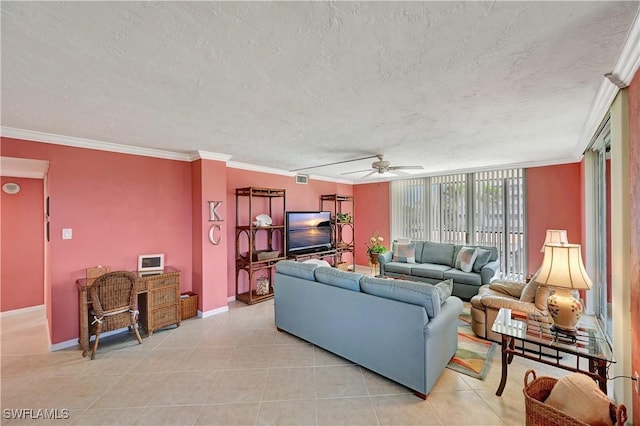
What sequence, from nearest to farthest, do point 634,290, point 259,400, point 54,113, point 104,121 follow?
point 634,290 → point 259,400 → point 54,113 → point 104,121

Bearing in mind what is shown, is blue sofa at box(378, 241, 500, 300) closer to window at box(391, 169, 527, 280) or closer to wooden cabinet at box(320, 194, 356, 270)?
window at box(391, 169, 527, 280)

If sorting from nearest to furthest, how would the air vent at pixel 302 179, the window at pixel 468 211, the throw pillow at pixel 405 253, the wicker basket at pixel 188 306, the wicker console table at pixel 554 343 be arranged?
the wicker console table at pixel 554 343
the wicker basket at pixel 188 306
the window at pixel 468 211
the throw pillow at pixel 405 253
the air vent at pixel 302 179

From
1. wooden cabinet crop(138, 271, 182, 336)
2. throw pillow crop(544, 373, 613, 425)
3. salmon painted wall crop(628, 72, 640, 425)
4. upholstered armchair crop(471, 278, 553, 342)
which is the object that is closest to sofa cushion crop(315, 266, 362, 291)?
throw pillow crop(544, 373, 613, 425)

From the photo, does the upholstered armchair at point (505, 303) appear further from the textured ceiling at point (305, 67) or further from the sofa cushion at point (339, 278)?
the textured ceiling at point (305, 67)

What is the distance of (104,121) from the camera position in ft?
8.50

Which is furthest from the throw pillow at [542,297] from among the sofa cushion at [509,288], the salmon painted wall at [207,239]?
the salmon painted wall at [207,239]

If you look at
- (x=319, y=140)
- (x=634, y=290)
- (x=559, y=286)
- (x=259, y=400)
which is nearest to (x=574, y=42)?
(x=634, y=290)

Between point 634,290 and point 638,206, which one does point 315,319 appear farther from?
point 638,206

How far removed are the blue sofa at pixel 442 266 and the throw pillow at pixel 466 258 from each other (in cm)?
6

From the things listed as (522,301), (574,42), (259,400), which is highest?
(574,42)

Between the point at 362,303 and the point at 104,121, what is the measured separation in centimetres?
313

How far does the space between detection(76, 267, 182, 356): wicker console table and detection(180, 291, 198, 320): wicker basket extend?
19 centimetres

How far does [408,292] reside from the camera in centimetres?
233

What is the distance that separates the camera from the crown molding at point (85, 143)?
2.81m
